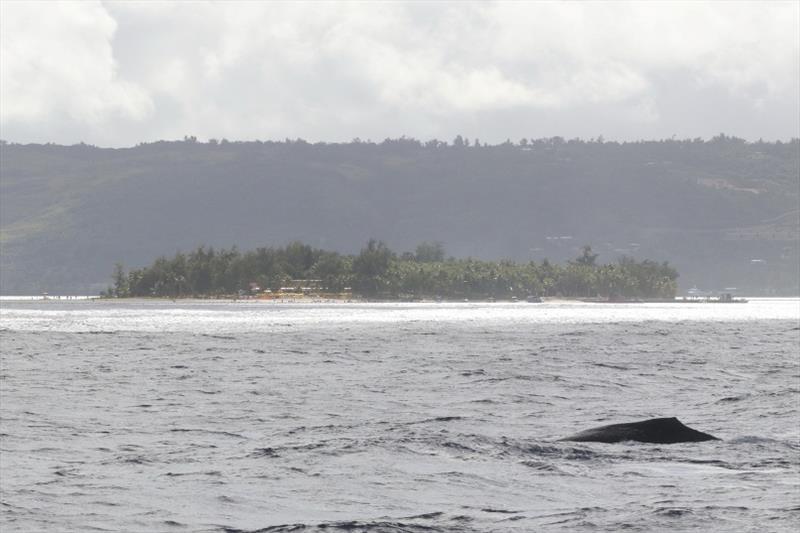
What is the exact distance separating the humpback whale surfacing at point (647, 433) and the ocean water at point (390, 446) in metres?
1.04

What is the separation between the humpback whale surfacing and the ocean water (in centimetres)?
104

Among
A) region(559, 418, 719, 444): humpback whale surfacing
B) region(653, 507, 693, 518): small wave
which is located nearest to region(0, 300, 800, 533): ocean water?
region(653, 507, 693, 518): small wave

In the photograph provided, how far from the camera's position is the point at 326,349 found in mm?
111562

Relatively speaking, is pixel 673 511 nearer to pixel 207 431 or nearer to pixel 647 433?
pixel 647 433

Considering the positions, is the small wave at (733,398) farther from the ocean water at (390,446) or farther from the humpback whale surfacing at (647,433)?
the humpback whale surfacing at (647,433)

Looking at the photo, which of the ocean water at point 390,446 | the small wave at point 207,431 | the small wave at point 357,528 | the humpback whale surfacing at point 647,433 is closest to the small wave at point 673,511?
the ocean water at point 390,446

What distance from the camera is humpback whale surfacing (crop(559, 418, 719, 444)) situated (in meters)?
42.8

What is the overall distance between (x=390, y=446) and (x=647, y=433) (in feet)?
26.2

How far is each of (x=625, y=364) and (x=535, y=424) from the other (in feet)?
137

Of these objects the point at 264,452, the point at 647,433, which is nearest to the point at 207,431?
the point at 264,452

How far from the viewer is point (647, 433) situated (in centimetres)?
4322

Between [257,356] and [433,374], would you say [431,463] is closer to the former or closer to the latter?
[433,374]

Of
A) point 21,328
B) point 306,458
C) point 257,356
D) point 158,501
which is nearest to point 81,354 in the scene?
point 257,356

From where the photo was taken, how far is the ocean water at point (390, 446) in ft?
102
